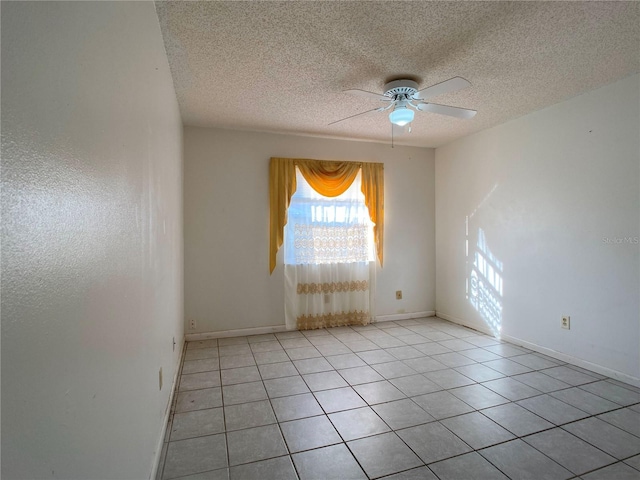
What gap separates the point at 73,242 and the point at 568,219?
149 inches

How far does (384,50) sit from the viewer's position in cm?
224

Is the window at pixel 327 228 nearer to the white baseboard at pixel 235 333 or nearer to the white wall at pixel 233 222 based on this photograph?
the white wall at pixel 233 222

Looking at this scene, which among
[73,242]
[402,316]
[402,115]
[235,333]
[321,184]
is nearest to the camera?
[73,242]

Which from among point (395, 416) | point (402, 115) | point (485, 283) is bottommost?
point (395, 416)

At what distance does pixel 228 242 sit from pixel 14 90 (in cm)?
353

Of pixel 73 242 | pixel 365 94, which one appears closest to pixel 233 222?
pixel 365 94

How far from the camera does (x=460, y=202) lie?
4473 millimetres

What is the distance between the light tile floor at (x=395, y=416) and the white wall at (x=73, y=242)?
29.3 inches

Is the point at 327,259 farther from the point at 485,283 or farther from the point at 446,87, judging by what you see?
the point at 446,87

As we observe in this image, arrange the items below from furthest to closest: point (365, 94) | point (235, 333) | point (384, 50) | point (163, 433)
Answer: point (235, 333), point (365, 94), point (384, 50), point (163, 433)

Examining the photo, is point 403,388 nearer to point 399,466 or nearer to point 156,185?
point 399,466

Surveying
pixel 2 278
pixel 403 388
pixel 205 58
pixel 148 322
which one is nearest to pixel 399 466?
pixel 403 388

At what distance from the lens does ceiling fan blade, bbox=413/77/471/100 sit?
2.13 metres

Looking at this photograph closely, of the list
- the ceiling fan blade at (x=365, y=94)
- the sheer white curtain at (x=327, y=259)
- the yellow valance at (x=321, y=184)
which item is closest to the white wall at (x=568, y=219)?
the yellow valance at (x=321, y=184)
